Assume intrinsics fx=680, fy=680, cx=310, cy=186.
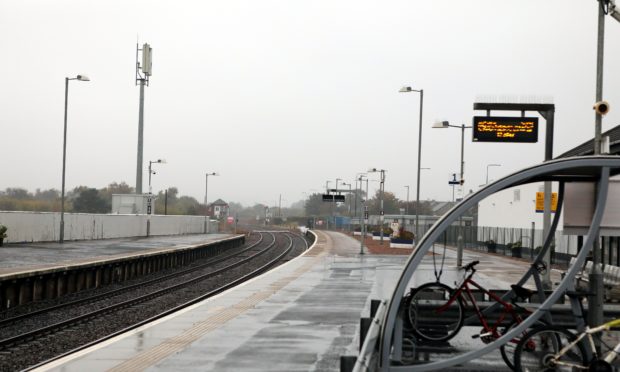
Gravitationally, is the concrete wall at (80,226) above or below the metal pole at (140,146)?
below

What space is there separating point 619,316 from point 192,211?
3891 inches

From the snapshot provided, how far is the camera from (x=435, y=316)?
359 inches

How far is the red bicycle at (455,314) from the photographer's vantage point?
8523 mm

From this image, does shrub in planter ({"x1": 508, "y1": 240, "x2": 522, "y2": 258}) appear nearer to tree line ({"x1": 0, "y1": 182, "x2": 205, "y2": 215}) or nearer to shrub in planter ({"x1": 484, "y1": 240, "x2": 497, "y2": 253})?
shrub in planter ({"x1": 484, "y1": 240, "x2": 497, "y2": 253})

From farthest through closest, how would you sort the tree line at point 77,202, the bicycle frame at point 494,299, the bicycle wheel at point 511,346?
the tree line at point 77,202
the bicycle frame at point 494,299
the bicycle wheel at point 511,346

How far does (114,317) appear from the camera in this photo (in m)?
17.1

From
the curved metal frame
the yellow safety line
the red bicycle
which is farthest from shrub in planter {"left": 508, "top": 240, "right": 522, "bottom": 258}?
the curved metal frame

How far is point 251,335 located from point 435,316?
3465 mm

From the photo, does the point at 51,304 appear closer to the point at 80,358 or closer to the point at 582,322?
the point at 80,358

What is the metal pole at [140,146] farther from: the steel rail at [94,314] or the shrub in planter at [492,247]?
the steel rail at [94,314]

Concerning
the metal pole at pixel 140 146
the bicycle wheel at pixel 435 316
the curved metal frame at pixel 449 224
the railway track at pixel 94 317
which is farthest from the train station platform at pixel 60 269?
the metal pole at pixel 140 146

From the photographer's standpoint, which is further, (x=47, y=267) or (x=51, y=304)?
(x=47, y=267)

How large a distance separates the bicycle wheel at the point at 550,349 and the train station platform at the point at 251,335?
908 mm

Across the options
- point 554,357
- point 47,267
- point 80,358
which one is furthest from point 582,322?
point 47,267
